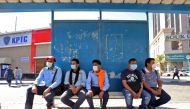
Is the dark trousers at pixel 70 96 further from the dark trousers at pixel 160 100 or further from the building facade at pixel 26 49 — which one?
the building facade at pixel 26 49

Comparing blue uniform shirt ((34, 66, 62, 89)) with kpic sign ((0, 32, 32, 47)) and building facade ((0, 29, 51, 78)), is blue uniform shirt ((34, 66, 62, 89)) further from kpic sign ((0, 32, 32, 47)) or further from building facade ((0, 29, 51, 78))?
kpic sign ((0, 32, 32, 47))

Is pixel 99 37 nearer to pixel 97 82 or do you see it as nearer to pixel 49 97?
pixel 97 82

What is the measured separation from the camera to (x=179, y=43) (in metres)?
76.9

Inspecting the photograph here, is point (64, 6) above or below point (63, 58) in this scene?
above

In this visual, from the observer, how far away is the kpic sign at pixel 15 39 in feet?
124

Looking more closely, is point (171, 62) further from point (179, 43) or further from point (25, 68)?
point (25, 68)

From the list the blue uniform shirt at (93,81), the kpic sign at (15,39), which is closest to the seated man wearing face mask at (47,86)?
the blue uniform shirt at (93,81)

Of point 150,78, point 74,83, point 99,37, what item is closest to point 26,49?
point 99,37

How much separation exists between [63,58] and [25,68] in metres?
29.6

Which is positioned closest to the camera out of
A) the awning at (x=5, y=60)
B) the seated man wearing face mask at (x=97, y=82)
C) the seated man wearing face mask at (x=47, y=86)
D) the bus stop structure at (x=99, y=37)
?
the seated man wearing face mask at (x=47, y=86)

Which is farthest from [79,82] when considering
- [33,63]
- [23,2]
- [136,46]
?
[33,63]

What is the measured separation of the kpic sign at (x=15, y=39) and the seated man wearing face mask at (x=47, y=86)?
29.9m

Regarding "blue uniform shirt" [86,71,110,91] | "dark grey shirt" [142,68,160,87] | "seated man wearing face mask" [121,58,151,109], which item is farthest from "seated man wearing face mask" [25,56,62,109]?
"dark grey shirt" [142,68,160,87]

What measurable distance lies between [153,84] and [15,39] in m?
32.7
